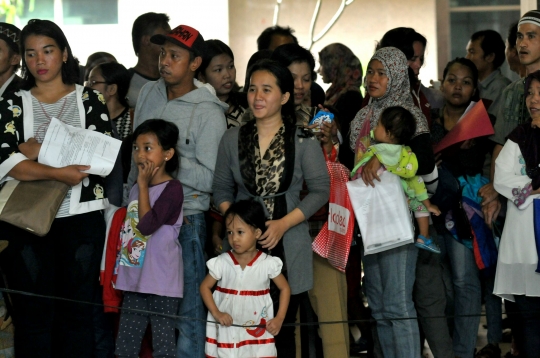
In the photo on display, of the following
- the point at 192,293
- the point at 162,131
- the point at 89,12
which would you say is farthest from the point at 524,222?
the point at 89,12

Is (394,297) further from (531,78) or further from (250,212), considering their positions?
(531,78)

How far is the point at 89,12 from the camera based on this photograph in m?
7.93

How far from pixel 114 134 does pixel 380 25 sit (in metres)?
4.67

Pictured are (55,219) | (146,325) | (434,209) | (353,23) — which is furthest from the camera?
(353,23)

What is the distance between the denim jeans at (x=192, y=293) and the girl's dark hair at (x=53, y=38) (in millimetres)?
882

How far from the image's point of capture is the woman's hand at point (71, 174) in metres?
3.81

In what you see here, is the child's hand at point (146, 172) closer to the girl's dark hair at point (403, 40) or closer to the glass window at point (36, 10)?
the girl's dark hair at point (403, 40)

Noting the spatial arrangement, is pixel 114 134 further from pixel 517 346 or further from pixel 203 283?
pixel 517 346

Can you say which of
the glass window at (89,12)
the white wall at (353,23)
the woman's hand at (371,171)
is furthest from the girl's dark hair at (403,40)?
the glass window at (89,12)

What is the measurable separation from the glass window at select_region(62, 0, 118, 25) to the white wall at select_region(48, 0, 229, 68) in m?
0.04

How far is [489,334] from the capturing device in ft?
16.1

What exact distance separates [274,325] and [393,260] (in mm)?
744

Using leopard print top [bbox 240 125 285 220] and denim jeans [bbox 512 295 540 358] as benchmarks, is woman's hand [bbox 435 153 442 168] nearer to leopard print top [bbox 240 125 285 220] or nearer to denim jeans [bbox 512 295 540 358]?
denim jeans [bbox 512 295 540 358]

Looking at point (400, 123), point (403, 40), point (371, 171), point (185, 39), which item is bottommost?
point (371, 171)
